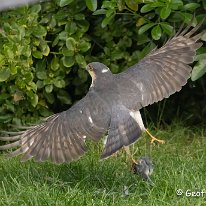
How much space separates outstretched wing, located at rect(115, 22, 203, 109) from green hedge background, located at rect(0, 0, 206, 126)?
0.41 metres

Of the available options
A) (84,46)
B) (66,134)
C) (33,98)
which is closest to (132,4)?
(84,46)

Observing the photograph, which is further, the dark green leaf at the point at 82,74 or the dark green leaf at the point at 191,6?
the dark green leaf at the point at 82,74

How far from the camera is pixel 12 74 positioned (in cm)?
630

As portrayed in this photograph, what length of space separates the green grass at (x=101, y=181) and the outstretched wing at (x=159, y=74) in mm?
585

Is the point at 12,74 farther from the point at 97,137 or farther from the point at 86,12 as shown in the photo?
the point at 97,137

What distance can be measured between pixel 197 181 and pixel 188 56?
1041 mm

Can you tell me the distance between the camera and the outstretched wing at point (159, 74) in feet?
17.1

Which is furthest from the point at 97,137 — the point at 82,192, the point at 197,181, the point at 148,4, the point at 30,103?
the point at 30,103

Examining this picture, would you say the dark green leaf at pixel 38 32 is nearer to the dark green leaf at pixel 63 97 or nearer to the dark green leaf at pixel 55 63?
the dark green leaf at pixel 55 63

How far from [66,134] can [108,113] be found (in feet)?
1.11

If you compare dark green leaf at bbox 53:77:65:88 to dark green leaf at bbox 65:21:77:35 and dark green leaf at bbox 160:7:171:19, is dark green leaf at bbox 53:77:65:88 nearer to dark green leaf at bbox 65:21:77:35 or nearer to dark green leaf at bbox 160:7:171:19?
dark green leaf at bbox 65:21:77:35

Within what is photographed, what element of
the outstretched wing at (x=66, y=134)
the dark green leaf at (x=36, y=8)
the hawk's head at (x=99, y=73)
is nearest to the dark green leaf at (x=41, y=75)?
the dark green leaf at (x=36, y=8)

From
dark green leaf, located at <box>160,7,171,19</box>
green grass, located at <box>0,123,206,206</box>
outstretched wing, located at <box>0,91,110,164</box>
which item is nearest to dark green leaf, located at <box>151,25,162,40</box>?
dark green leaf, located at <box>160,7,171,19</box>

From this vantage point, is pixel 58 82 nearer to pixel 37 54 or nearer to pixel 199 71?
pixel 37 54
